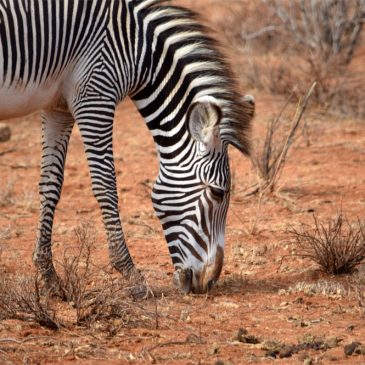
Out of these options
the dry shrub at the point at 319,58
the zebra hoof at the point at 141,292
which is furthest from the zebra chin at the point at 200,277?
the dry shrub at the point at 319,58

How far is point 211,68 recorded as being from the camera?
6594mm

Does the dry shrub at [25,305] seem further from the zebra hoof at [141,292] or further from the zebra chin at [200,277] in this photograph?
the zebra chin at [200,277]

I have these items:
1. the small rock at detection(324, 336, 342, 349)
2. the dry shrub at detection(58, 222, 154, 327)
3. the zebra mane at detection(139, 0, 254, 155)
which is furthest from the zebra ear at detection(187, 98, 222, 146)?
the small rock at detection(324, 336, 342, 349)

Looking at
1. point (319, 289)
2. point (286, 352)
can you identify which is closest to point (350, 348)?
point (286, 352)

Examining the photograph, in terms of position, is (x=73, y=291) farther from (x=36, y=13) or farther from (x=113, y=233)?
(x=36, y=13)

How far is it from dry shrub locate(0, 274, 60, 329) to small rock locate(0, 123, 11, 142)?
6.30 metres

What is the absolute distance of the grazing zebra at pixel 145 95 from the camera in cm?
630

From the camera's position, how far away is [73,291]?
578 cm

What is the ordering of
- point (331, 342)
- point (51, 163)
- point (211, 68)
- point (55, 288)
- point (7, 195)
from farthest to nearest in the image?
1. point (7, 195)
2. point (51, 163)
3. point (211, 68)
4. point (55, 288)
5. point (331, 342)

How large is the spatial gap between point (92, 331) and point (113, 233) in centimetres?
136

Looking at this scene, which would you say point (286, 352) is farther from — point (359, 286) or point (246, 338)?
point (359, 286)

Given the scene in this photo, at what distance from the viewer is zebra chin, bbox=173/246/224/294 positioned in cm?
626

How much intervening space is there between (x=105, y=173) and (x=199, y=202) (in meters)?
0.72

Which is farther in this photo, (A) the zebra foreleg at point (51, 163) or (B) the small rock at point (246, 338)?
(A) the zebra foreleg at point (51, 163)
